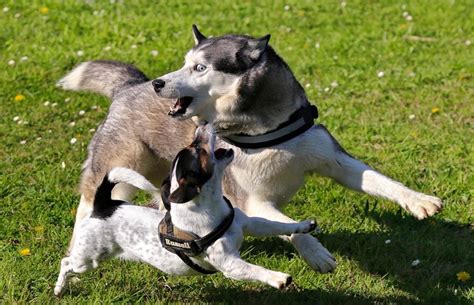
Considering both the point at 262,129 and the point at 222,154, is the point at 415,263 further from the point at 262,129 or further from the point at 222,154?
the point at 222,154

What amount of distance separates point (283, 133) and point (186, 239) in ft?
3.60

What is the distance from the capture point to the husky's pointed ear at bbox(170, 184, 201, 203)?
4.07 m

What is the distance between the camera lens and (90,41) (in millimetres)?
9148

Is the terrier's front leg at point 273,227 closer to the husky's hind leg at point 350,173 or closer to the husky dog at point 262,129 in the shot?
the husky dog at point 262,129

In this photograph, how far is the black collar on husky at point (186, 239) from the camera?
13.8 feet

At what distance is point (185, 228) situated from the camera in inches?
167

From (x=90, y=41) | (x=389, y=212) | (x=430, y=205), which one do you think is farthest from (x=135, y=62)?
(x=430, y=205)

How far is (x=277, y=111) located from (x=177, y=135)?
29.3 inches

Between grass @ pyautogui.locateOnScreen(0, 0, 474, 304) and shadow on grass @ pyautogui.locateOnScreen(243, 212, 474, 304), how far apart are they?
0.01m

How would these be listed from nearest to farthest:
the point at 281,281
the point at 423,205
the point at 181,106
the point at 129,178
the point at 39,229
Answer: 1. the point at 281,281
2. the point at 129,178
3. the point at 423,205
4. the point at 181,106
5. the point at 39,229

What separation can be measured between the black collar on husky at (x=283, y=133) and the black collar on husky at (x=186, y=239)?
77 cm

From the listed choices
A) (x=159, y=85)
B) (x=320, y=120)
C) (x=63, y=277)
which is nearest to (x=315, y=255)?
(x=159, y=85)

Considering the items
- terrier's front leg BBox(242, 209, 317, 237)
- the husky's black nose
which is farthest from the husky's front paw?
the husky's black nose

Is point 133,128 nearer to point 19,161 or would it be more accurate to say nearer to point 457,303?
point 19,161
